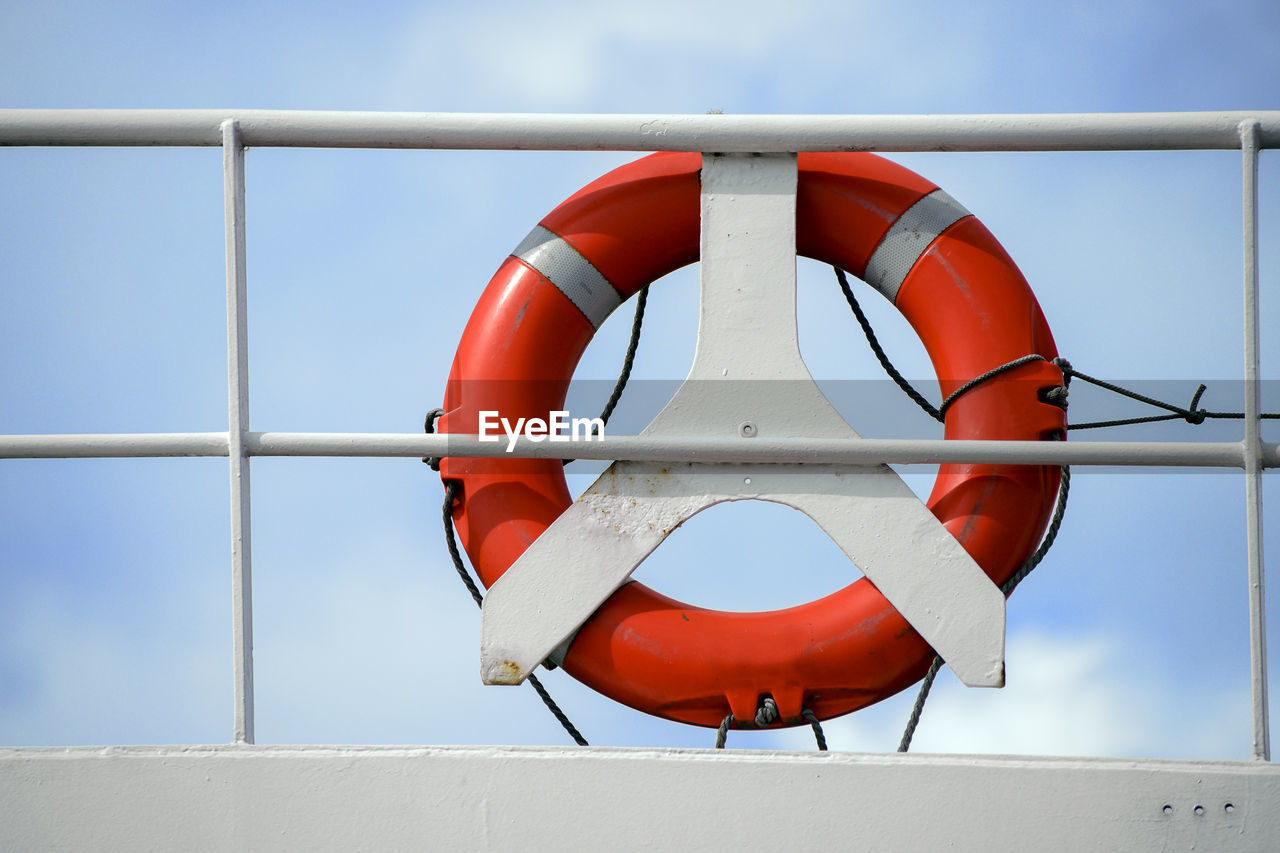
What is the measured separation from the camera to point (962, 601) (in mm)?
1775

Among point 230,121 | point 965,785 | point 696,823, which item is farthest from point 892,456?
point 230,121

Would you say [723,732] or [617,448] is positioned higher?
[617,448]

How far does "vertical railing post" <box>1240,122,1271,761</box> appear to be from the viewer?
1.57 metres

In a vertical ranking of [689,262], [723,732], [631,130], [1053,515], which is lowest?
[723,732]

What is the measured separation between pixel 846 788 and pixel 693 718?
48cm

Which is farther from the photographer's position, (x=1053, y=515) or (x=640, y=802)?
(x=1053, y=515)

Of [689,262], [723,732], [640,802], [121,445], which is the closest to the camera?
[640,802]

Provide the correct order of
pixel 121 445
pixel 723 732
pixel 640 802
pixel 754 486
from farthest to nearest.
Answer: pixel 723 732
pixel 754 486
pixel 121 445
pixel 640 802

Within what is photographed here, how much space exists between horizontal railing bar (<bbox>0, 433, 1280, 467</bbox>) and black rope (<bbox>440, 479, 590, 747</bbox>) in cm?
36

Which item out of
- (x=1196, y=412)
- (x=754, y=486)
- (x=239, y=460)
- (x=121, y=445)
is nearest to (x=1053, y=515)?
(x=1196, y=412)

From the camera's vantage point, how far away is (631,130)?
1691 mm

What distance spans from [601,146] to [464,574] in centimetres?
71

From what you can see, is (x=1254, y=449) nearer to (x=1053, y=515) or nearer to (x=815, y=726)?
(x=1053, y=515)

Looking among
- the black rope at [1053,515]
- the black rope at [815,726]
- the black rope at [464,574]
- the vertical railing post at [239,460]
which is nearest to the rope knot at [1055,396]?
the black rope at [1053,515]
